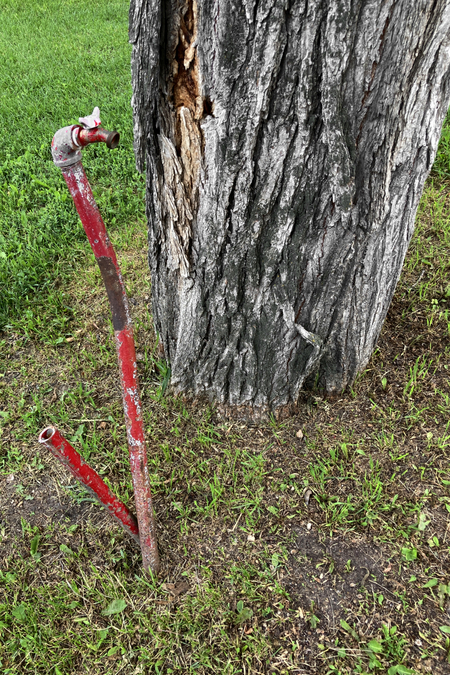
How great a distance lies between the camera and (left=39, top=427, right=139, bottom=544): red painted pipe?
140 centimetres

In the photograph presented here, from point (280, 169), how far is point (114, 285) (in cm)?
76

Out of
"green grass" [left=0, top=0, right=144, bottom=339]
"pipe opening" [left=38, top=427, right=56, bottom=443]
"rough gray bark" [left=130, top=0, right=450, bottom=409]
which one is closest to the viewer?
"pipe opening" [left=38, top=427, right=56, bottom=443]

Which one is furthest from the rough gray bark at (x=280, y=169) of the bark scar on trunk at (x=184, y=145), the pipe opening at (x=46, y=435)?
the pipe opening at (x=46, y=435)

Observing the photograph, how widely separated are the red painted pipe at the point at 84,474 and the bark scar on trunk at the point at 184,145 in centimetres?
92

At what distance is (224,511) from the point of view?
2143mm

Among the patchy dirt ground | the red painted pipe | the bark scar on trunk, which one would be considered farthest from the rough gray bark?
the red painted pipe

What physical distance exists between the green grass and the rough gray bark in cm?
130

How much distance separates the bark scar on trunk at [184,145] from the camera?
5.27 ft

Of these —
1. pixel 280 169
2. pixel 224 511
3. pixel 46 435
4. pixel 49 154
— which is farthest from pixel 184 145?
pixel 49 154

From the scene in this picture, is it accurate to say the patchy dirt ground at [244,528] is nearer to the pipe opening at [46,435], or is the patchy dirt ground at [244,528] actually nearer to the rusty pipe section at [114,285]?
the rusty pipe section at [114,285]

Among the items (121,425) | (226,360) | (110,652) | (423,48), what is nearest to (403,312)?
(226,360)

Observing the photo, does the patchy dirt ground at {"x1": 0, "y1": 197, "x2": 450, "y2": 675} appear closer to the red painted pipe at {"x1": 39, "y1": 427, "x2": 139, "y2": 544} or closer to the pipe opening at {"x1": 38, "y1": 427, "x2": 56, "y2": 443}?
the red painted pipe at {"x1": 39, "y1": 427, "x2": 139, "y2": 544}

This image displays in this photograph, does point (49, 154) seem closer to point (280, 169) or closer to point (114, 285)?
point (280, 169)

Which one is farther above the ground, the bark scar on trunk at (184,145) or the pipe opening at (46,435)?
the bark scar on trunk at (184,145)
